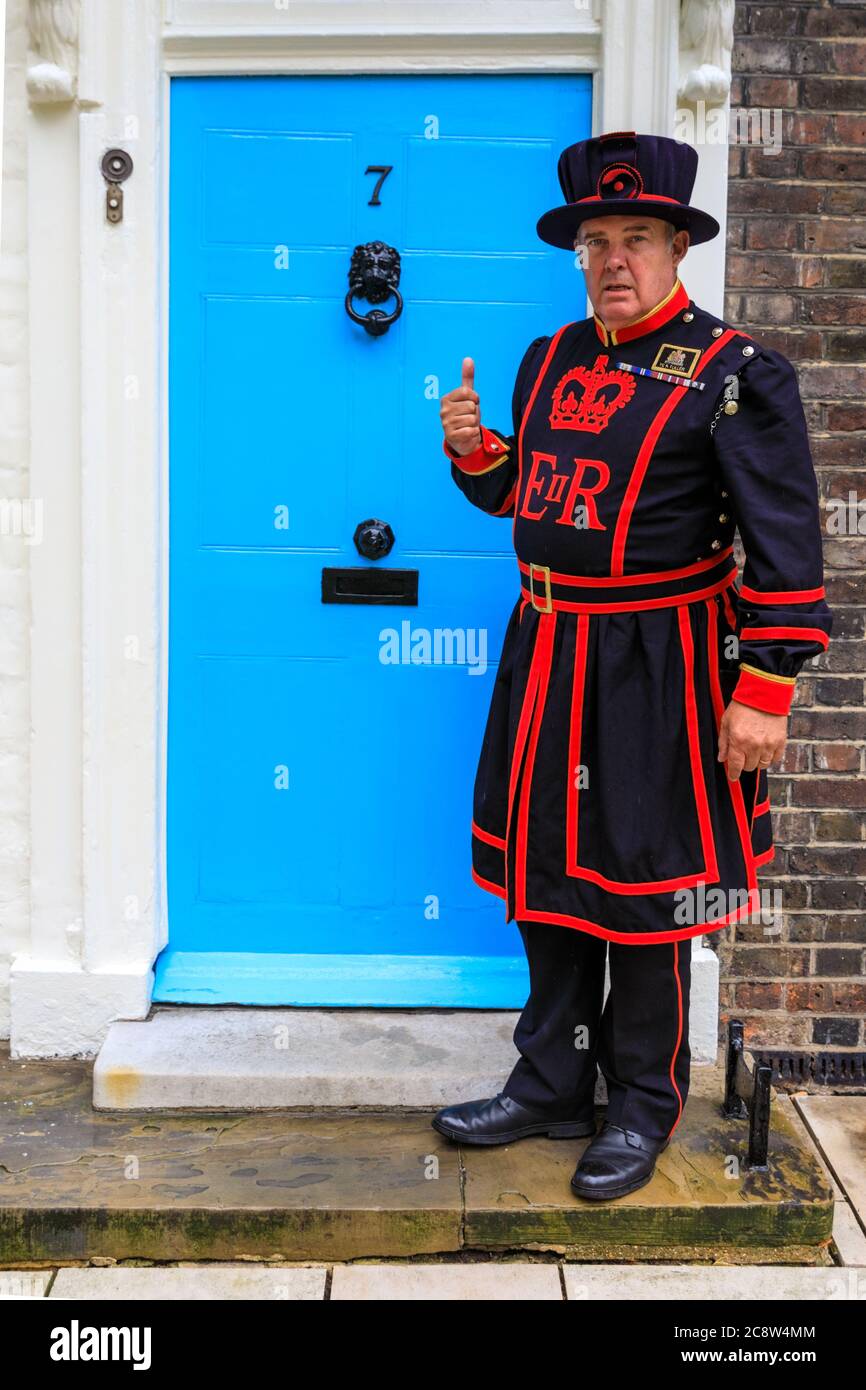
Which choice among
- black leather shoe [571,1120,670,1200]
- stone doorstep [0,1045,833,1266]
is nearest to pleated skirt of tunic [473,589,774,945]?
black leather shoe [571,1120,670,1200]

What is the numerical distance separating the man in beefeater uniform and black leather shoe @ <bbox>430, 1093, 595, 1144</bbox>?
128mm

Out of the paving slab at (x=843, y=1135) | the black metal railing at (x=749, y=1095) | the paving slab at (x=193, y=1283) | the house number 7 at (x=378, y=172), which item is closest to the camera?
the paving slab at (x=193, y=1283)

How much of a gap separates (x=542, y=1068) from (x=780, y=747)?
0.92m

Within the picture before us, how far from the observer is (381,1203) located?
114 inches

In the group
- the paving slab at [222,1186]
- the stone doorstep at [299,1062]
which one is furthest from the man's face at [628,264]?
the paving slab at [222,1186]

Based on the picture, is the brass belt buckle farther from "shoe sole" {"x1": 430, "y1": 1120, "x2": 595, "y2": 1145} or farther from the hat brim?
"shoe sole" {"x1": 430, "y1": 1120, "x2": 595, "y2": 1145}

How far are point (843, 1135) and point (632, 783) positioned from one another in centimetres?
121

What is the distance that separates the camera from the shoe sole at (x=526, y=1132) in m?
3.10

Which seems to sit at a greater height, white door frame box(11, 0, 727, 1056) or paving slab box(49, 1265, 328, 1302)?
white door frame box(11, 0, 727, 1056)

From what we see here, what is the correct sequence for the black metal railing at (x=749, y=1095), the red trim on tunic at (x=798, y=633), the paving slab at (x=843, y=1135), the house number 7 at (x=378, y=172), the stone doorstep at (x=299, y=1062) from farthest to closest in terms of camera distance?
the house number 7 at (x=378, y=172) < the stone doorstep at (x=299, y=1062) < the paving slab at (x=843, y=1135) < the black metal railing at (x=749, y=1095) < the red trim on tunic at (x=798, y=633)

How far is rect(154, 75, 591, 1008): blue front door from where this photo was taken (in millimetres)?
3418

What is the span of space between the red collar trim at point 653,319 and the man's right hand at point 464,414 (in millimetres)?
298

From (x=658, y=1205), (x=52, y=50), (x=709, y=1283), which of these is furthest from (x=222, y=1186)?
(x=52, y=50)

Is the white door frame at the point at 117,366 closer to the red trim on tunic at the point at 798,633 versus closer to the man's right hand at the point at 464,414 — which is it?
the man's right hand at the point at 464,414
